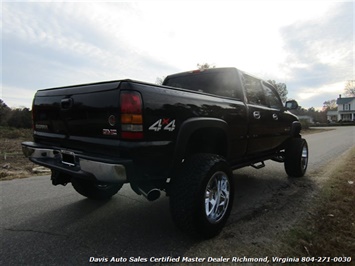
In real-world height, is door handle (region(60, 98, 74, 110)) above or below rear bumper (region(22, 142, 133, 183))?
above

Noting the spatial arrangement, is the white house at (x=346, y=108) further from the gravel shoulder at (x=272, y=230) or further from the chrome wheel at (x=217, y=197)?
the chrome wheel at (x=217, y=197)

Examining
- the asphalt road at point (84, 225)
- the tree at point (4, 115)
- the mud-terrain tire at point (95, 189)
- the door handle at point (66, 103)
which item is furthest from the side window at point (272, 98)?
the tree at point (4, 115)

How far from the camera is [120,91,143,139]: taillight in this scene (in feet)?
7.36

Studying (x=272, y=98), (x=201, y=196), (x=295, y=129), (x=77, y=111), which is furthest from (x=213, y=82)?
(x=295, y=129)

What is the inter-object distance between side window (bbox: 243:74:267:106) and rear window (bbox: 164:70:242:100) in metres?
0.24

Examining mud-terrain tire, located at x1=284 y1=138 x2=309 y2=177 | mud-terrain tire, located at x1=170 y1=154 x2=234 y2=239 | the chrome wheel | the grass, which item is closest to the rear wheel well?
mud-terrain tire, located at x1=170 y1=154 x2=234 y2=239

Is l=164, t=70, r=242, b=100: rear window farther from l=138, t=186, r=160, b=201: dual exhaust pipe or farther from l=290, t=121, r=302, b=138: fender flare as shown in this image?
l=290, t=121, r=302, b=138: fender flare

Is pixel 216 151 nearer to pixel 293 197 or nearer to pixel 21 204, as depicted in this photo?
pixel 293 197

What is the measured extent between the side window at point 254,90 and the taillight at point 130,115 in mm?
2415

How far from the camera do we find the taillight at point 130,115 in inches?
88.3

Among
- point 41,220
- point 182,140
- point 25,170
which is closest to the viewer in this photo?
point 182,140

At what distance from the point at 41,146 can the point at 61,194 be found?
1.63m

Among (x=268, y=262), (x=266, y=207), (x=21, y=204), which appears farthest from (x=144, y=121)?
(x=21, y=204)

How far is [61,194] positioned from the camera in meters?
4.38
